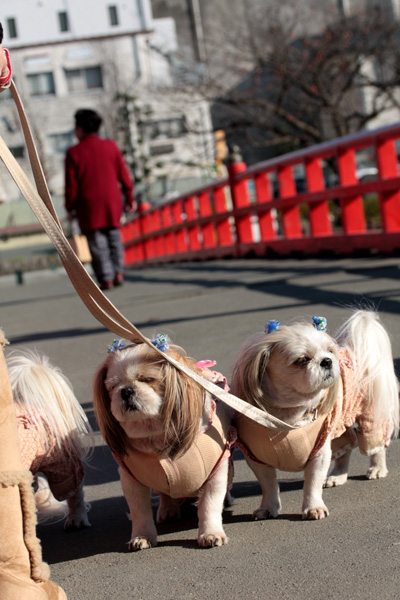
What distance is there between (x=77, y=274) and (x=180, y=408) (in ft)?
1.85

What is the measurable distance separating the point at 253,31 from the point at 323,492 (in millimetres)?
22999

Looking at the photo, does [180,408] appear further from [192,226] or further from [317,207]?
[192,226]

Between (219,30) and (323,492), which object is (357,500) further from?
(219,30)

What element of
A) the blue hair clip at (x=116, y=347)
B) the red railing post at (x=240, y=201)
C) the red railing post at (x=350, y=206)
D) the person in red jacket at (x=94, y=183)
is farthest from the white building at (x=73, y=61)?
the blue hair clip at (x=116, y=347)

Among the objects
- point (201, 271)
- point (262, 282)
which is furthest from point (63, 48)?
point (262, 282)

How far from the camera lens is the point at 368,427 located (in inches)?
119

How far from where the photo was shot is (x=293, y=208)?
11164 millimetres

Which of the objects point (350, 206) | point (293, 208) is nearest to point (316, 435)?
point (350, 206)

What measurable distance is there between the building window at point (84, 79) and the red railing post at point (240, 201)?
117 ft

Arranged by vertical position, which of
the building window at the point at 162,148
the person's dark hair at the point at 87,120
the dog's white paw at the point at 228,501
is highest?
the building window at the point at 162,148

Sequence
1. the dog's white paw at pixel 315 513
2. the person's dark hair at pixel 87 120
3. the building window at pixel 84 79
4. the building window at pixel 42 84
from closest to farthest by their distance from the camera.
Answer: the dog's white paw at pixel 315 513, the person's dark hair at pixel 87 120, the building window at pixel 84 79, the building window at pixel 42 84

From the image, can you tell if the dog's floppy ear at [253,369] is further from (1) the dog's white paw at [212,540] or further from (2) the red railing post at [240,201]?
(2) the red railing post at [240,201]

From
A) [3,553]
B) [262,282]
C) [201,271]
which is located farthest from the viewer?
[201,271]

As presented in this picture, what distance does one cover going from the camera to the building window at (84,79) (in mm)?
46531
